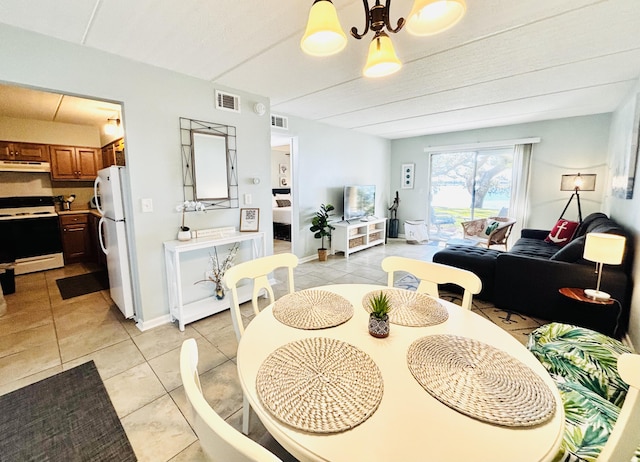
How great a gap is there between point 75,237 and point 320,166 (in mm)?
4450

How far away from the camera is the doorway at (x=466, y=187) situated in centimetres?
574

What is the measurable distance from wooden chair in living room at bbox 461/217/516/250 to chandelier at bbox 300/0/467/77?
15.0 ft

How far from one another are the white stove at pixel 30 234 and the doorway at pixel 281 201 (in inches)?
141

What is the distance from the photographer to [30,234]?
416 cm

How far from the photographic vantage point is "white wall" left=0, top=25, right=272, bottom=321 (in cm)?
202

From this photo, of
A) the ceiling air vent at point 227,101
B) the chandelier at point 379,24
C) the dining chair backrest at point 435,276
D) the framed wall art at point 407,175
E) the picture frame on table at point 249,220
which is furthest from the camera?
the framed wall art at point 407,175

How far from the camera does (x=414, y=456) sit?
64cm

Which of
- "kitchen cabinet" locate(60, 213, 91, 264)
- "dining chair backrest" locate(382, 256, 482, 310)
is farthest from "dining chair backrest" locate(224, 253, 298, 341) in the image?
"kitchen cabinet" locate(60, 213, 91, 264)

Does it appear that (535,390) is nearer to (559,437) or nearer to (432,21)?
(559,437)

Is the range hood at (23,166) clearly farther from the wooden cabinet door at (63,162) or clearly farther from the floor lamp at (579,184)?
the floor lamp at (579,184)

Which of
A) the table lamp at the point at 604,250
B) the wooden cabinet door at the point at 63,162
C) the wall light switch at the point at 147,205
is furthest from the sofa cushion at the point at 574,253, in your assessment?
the wooden cabinet door at the point at 63,162

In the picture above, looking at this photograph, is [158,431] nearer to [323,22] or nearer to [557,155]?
[323,22]

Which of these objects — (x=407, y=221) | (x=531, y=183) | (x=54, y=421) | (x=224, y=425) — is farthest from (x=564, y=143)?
(x=54, y=421)

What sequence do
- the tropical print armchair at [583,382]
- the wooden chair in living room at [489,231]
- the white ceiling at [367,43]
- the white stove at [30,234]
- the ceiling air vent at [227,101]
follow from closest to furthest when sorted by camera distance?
the tropical print armchair at [583,382] < the white ceiling at [367,43] < the ceiling air vent at [227,101] < the white stove at [30,234] < the wooden chair in living room at [489,231]
